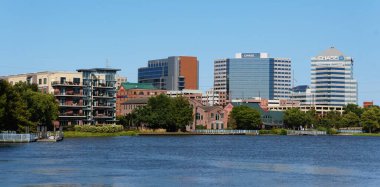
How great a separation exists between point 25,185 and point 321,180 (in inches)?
1144

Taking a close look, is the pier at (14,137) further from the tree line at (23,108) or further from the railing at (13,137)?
the tree line at (23,108)

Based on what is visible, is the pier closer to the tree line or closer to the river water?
the tree line

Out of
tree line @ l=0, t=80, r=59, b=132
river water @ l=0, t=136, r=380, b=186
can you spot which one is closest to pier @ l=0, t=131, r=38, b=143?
tree line @ l=0, t=80, r=59, b=132

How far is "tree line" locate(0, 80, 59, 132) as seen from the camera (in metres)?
140

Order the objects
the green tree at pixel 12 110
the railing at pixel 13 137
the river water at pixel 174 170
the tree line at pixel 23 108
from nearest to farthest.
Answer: the river water at pixel 174 170
the railing at pixel 13 137
the green tree at pixel 12 110
the tree line at pixel 23 108

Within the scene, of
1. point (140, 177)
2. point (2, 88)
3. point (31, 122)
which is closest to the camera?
point (140, 177)

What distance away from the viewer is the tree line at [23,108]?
140500 millimetres

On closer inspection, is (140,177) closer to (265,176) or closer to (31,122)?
(265,176)

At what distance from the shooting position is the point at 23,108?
481ft

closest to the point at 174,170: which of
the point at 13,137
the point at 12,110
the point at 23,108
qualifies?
the point at 13,137

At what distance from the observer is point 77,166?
3342 inches

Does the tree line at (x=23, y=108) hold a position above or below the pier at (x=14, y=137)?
above

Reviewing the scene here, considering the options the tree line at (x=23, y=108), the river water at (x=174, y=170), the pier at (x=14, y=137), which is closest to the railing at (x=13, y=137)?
the pier at (x=14, y=137)

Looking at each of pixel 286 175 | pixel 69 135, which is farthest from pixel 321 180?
pixel 69 135
